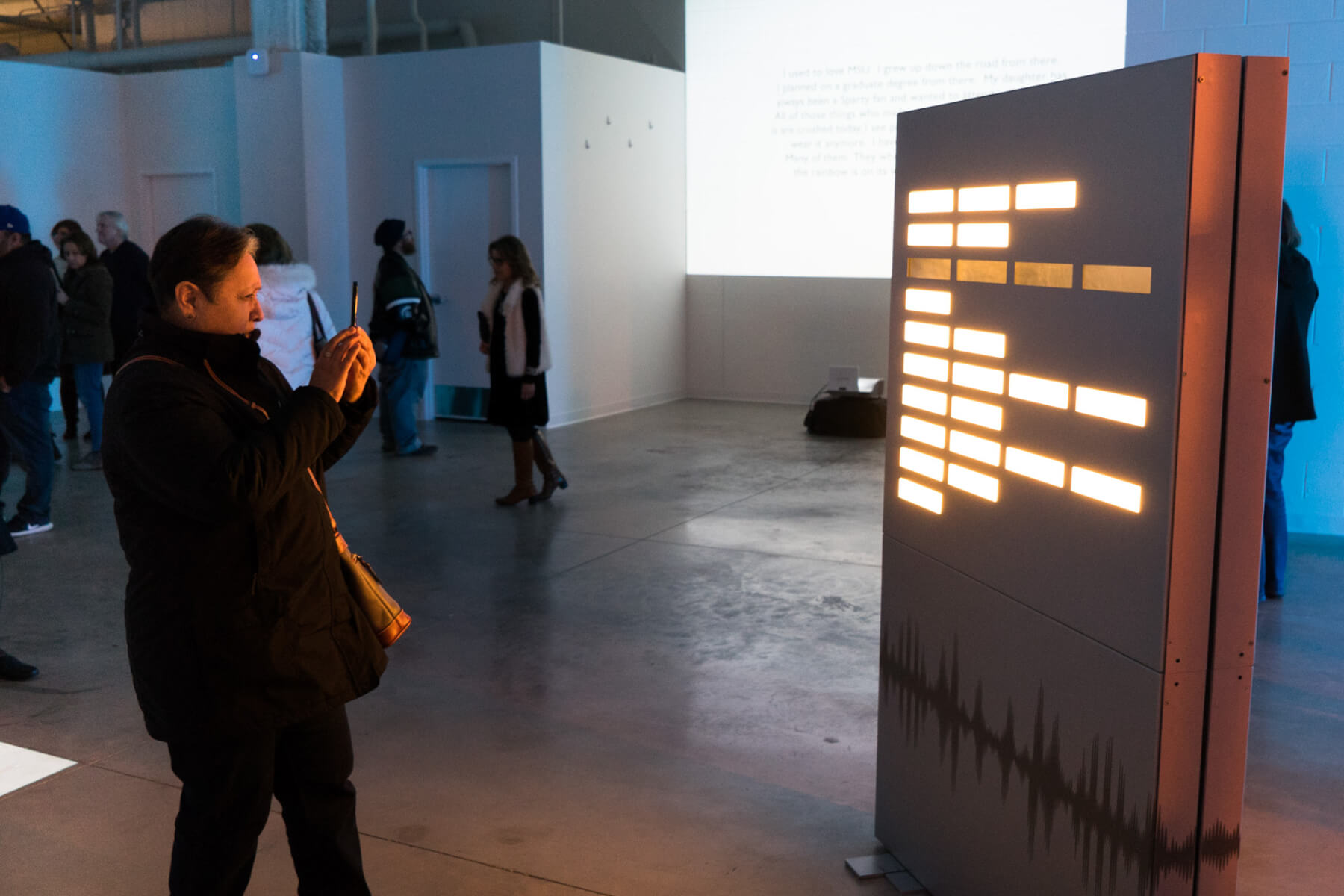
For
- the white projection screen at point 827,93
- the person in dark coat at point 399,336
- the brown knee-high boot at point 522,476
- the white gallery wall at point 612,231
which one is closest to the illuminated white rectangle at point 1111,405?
the brown knee-high boot at point 522,476

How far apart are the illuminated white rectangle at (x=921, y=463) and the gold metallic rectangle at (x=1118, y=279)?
2.07ft

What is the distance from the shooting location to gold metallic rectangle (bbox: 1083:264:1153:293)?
6.59 ft

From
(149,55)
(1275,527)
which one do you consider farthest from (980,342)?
(149,55)

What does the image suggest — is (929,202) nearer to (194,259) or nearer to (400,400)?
(194,259)

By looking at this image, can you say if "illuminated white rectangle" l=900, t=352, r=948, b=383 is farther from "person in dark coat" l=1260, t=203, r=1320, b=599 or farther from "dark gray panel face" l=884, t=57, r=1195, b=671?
"person in dark coat" l=1260, t=203, r=1320, b=599

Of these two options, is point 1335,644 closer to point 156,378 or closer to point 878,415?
point 156,378

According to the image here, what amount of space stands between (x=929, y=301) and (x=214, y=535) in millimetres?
1539

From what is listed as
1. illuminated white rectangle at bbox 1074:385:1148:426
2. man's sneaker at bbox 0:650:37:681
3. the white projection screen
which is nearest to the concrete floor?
man's sneaker at bbox 0:650:37:681

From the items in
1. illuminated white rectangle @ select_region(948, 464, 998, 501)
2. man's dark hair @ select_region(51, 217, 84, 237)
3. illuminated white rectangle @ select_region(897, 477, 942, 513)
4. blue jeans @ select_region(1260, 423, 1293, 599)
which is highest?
man's dark hair @ select_region(51, 217, 84, 237)

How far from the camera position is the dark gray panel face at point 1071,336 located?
1978mm

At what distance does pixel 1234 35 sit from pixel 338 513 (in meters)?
5.32

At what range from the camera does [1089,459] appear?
2166mm

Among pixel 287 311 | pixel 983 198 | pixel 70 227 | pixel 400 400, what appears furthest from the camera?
pixel 400 400

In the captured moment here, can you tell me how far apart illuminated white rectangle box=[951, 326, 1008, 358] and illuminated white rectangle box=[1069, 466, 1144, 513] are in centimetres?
33
